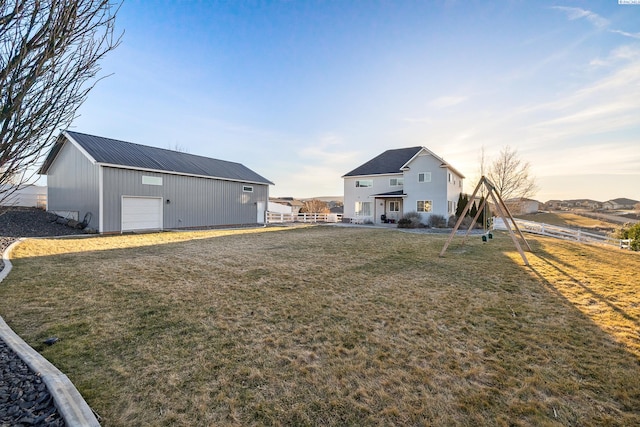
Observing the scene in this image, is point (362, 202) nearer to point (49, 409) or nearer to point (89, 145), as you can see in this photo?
point (89, 145)

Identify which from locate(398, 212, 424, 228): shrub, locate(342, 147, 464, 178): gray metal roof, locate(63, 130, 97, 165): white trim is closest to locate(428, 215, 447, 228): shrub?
locate(398, 212, 424, 228): shrub

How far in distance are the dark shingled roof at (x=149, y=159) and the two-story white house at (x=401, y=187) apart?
9.44 metres

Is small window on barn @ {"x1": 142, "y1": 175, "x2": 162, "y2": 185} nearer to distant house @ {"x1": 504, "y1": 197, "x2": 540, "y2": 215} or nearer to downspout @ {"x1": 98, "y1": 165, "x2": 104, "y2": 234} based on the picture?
downspout @ {"x1": 98, "y1": 165, "x2": 104, "y2": 234}

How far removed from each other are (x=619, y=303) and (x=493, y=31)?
33.8 ft

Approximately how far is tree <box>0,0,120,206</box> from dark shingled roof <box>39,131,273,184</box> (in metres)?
14.0

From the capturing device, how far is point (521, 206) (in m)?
38.6

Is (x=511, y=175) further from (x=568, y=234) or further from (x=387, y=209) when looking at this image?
(x=387, y=209)

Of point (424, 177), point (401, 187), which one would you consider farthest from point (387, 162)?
point (424, 177)

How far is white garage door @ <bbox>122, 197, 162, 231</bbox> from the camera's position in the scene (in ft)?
51.5

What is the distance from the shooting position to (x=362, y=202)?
26469 mm

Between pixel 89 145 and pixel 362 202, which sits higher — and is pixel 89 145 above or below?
above

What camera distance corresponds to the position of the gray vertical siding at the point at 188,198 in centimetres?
1499

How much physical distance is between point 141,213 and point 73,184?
4.34 m

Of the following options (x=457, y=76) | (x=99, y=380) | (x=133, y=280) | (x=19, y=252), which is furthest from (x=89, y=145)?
(x=457, y=76)
